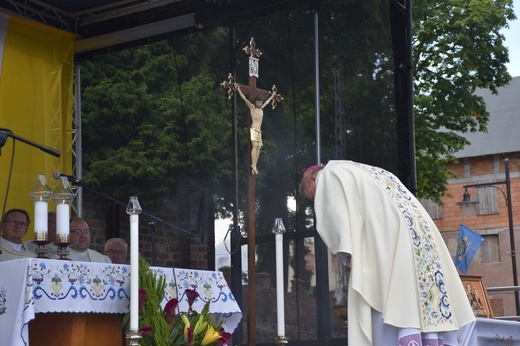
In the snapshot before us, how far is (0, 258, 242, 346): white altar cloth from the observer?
471 centimetres

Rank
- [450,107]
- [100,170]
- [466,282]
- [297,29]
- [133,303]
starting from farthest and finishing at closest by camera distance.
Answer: [450,107] → [100,170] → [297,29] → [466,282] → [133,303]

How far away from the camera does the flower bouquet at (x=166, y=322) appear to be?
5066mm

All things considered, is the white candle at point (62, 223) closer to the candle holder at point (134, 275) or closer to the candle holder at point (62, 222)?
the candle holder at point (62, 222)

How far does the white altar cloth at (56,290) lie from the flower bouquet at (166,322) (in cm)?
19

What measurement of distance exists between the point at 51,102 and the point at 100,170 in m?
3.06

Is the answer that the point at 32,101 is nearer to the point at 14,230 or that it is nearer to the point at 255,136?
the point at 14,230

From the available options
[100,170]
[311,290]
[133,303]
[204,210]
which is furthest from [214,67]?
[133,303]

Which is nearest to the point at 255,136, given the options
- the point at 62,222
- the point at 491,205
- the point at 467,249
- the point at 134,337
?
the point at 62,222

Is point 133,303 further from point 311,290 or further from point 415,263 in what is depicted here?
point 311,290

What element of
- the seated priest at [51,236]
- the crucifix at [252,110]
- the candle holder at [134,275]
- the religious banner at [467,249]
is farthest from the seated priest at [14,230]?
the religious banner at [467,249]

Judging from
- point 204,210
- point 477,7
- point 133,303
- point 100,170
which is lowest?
point 133,303

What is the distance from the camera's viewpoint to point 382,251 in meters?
4.23

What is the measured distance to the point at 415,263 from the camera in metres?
4.22

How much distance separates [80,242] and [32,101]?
2.36m
